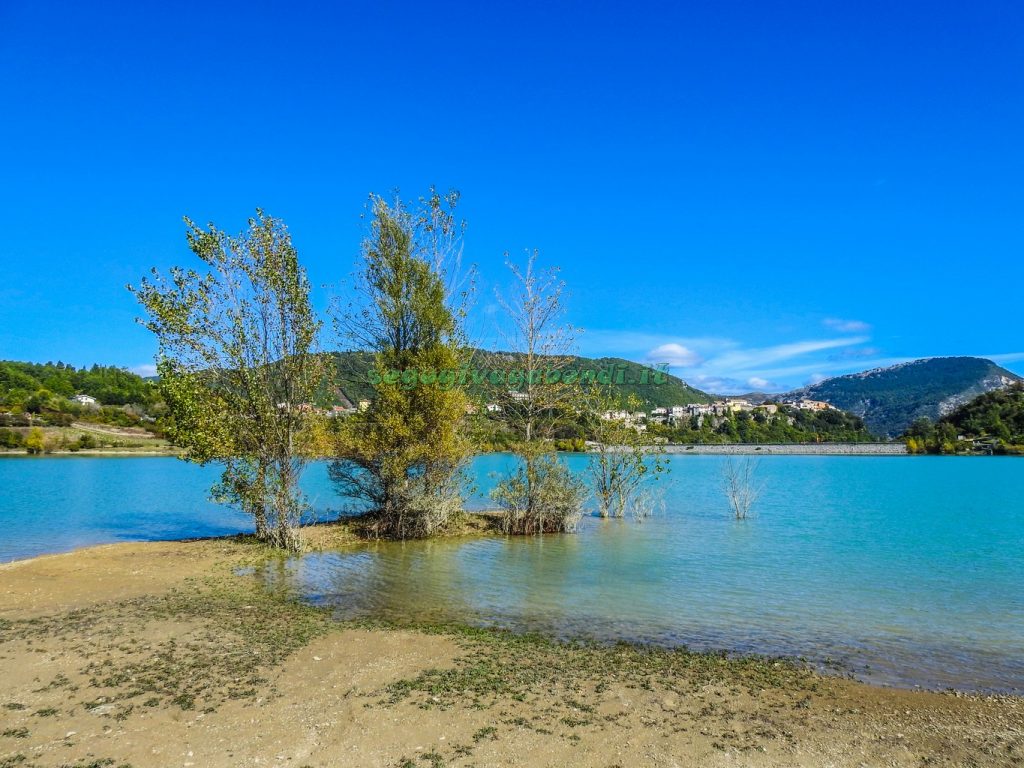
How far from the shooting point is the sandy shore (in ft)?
19.2

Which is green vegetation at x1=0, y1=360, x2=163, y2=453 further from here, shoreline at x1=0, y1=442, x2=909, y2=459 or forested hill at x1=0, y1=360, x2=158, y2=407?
shoreline at x1=0, y1=442, x2=909, y2=459

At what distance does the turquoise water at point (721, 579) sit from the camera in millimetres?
9992

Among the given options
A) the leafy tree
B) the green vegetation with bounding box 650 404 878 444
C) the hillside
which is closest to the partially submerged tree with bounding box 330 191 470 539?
the leafy tree

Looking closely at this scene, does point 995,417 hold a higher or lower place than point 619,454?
higher

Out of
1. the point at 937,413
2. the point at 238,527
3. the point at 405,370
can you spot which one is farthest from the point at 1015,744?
the point at 937,413

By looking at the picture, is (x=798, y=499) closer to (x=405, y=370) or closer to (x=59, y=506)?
(x=405, y=370)

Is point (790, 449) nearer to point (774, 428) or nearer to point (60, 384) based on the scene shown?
point (774, 428)

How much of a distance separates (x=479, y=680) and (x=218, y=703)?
2933mm

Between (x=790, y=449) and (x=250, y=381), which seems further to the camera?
(x=790, y=449)

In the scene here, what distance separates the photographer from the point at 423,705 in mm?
6871

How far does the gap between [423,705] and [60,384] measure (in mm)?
138429

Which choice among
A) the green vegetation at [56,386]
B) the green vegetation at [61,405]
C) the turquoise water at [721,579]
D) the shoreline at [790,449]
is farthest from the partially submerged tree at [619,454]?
the green vegetation at [56,386]

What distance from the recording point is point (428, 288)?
20.8 m

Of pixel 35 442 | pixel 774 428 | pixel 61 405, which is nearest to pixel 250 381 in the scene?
pixel 35 442
